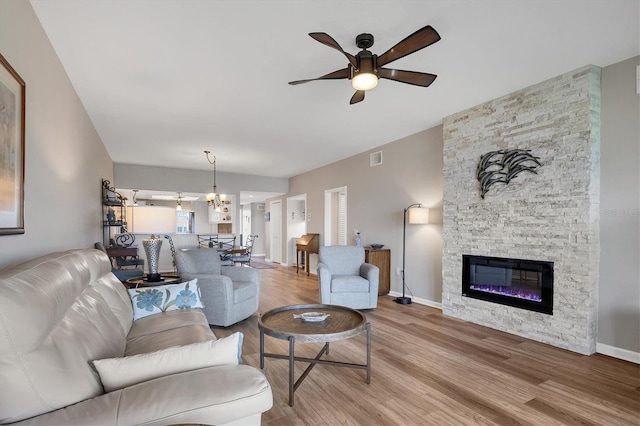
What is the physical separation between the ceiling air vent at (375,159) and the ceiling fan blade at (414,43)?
3.61 metres

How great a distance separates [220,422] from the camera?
1179 mm

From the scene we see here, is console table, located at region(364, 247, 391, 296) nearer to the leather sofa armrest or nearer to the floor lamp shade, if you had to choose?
the floor lamp shade

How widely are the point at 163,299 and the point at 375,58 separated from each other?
8.52 ft

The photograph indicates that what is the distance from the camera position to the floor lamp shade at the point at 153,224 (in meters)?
3.57

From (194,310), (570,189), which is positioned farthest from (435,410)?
(570,189)

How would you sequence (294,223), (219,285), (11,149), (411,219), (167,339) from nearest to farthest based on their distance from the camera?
(11,149) < (167,339) < (219,285) < (411,219) < (294,223)

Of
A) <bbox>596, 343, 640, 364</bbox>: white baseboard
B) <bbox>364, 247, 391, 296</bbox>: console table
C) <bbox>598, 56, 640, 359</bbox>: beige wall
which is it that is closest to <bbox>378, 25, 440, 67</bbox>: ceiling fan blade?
<bbox>598, 56, 640, 359</bbox>: beige wall

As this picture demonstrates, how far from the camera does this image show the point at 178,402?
3.78 feet

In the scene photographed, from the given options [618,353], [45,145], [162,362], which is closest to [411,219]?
[618,353]

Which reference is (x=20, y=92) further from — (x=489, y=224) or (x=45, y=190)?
(x=489, y=224)

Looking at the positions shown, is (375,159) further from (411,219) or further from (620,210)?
(620,210)

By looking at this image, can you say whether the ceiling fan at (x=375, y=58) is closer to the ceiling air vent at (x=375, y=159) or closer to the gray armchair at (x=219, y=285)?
the gray armchair at (x=219, y=285)

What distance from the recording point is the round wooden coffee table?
2.25 m

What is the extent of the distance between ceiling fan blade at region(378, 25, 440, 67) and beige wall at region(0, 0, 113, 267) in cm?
231
